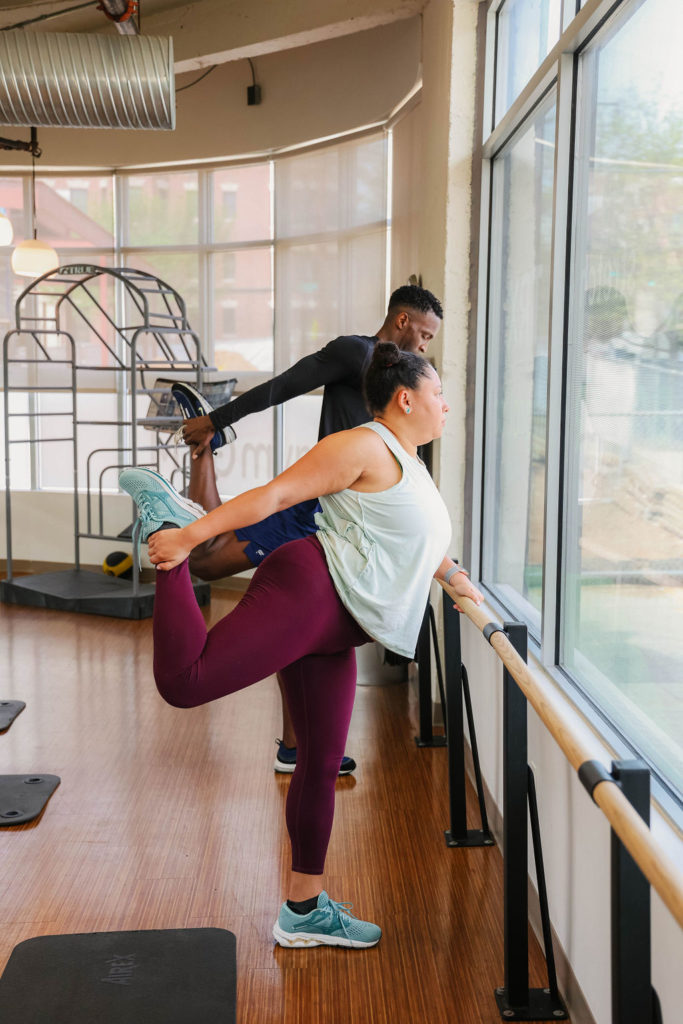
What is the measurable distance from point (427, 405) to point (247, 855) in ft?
5.06

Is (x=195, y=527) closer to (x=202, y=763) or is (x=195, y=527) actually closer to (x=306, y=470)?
(x=306, y=470)

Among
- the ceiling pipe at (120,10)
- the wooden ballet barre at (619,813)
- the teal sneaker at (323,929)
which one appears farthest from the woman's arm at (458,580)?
the ceiling pipe at (120,10)

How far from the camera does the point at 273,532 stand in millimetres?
2893

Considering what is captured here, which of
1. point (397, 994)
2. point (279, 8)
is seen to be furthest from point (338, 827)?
point (279, 8)

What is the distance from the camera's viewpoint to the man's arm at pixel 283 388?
2.78 meters

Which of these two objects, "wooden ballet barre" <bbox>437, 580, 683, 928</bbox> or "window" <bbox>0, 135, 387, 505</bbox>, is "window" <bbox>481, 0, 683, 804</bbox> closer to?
"wooden ballet barre" <bbox>437, 580, 683, 928</bbox>

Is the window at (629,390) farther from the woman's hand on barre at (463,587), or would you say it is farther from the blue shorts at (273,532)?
the blue shorts at (273,532)

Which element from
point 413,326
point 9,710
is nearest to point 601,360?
point 413,326

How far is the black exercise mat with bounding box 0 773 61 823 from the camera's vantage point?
3.05 meters

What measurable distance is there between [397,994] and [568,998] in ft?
1.27

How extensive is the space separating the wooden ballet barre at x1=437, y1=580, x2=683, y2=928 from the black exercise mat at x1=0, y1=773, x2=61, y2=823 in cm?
195

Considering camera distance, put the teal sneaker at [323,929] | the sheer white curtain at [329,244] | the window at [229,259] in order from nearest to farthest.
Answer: the teal sneaker at [323,929]
the sheer white curtain at [329,244]
the window at [229,259]

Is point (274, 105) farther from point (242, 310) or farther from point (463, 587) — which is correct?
point (463, 587)

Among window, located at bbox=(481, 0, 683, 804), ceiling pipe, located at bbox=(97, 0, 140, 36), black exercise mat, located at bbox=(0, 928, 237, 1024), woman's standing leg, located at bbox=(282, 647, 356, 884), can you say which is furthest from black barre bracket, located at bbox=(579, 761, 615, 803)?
→ ceiling pipe, located at bbox=(97, 0, 140, 36)
